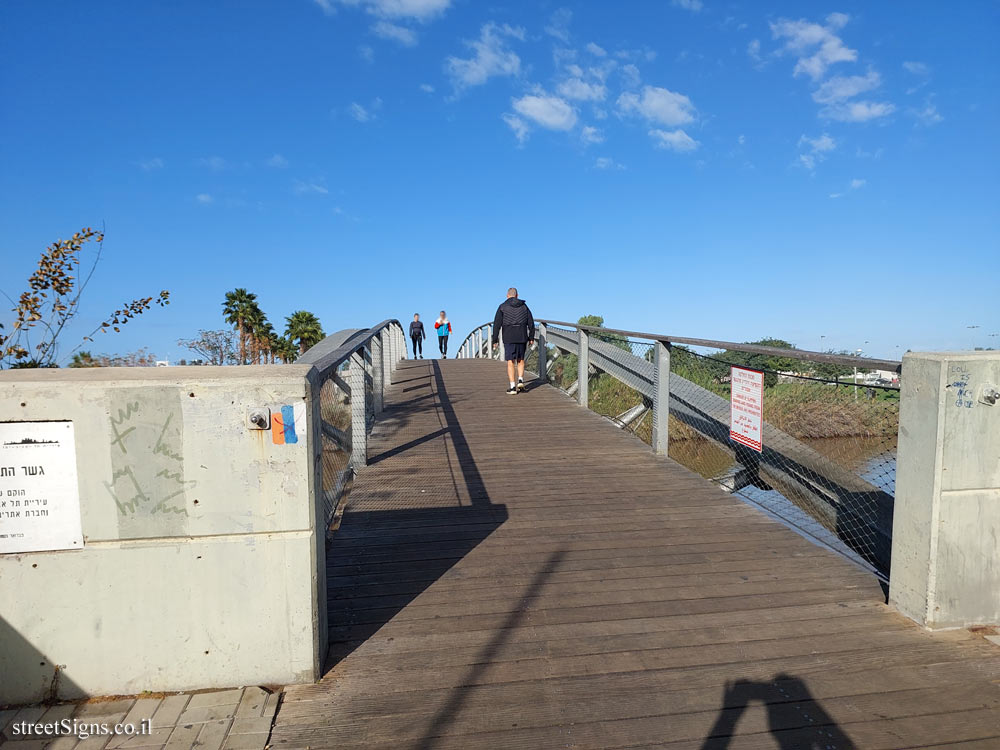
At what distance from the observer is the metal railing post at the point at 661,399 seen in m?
6.45

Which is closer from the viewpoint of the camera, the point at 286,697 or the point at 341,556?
the point at 286,697

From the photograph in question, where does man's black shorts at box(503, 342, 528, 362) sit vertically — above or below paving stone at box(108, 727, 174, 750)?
above

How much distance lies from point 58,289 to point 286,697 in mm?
5949

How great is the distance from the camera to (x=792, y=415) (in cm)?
614

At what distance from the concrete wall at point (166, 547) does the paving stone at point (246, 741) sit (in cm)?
31

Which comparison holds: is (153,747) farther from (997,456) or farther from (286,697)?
(997,456)

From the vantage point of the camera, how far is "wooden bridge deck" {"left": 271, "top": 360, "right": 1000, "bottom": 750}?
7.72ft

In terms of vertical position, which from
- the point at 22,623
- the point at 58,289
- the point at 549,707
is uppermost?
the point at 58,289

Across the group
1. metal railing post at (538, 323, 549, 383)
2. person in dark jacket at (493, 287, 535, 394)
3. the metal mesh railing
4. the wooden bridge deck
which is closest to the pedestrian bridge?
the wooden bridge deck

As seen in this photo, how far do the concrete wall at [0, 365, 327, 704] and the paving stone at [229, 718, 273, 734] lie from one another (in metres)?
0.22

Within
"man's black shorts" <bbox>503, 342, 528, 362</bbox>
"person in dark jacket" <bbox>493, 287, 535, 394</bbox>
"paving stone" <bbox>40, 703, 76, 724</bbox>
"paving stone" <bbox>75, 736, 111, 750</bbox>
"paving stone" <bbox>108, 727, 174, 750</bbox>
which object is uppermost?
Result: "person in dark jacket" <bbox>493, 287, 535, 394</bbox>

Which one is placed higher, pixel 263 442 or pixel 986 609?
pixel 263 442

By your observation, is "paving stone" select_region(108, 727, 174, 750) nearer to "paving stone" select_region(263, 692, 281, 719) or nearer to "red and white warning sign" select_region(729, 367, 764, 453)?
"paving stone" select_region(263, 692, 281, 719)

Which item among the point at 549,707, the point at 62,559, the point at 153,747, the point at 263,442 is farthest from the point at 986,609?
the point at 62,559
